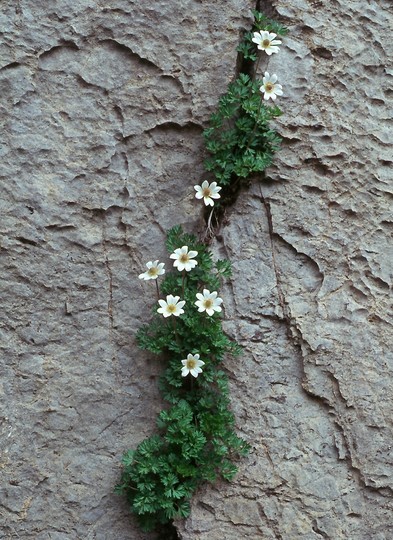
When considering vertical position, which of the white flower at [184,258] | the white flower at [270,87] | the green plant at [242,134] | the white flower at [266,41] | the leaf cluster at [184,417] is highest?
the white flower at [266,41]

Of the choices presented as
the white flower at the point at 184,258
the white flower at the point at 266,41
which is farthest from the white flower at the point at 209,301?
the white flower at the point at 266,41

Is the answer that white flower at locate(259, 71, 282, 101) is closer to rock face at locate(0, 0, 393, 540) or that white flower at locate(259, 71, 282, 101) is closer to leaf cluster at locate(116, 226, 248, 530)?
rock face at locate(0, 0, 393, 540)

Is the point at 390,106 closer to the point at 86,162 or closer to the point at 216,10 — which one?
the point at 216,10

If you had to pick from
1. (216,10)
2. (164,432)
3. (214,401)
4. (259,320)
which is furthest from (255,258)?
(216,10)

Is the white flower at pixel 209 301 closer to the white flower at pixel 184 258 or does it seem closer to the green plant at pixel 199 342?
the green plant at pixel 199 342

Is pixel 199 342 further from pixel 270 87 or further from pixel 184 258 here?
pixel 270 87

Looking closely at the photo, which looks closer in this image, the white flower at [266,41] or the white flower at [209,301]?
the white flower at [209,301]
